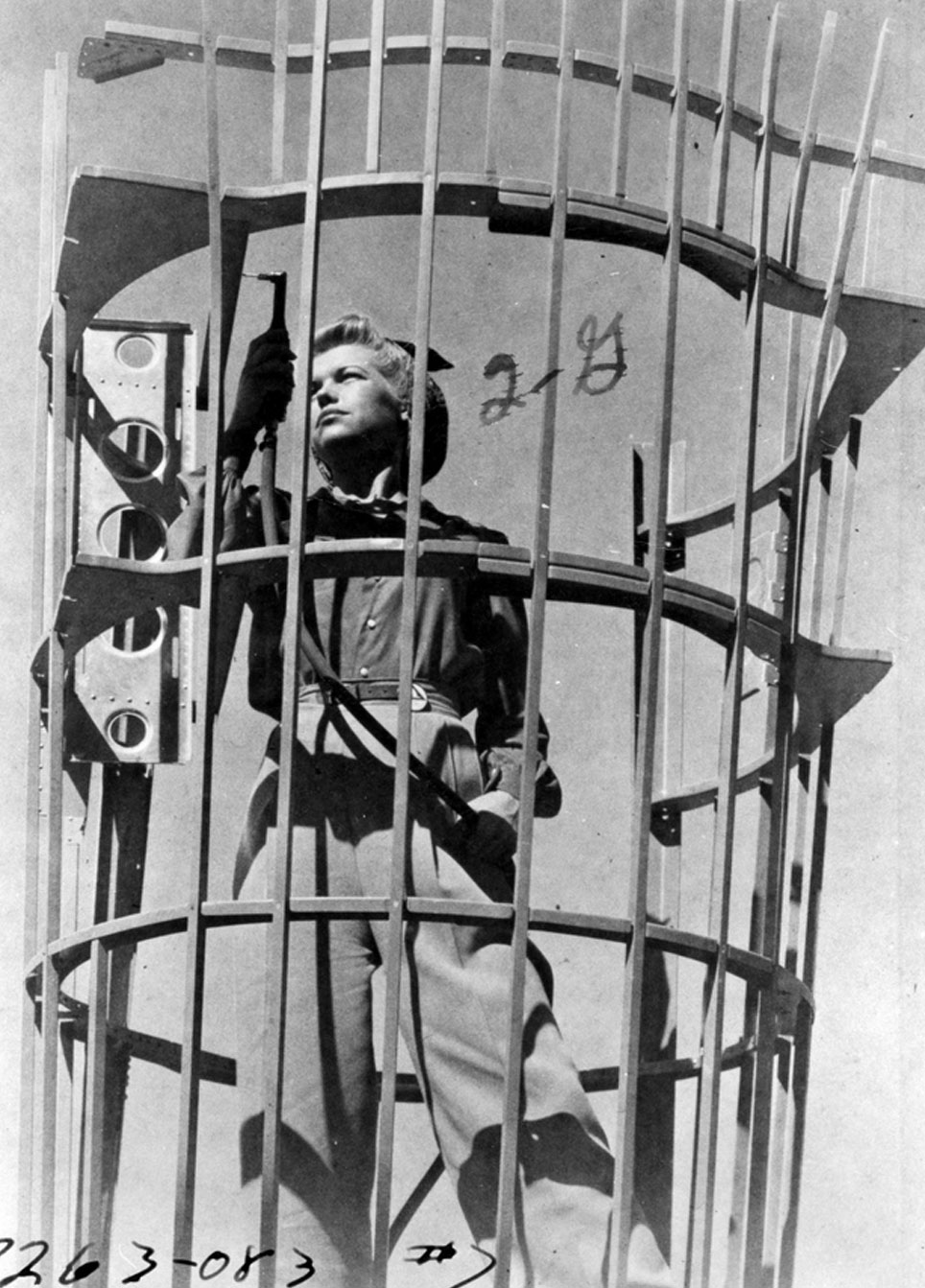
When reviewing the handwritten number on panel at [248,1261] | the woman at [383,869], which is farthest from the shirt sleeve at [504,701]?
the handwritten number on panel at [248,1261]

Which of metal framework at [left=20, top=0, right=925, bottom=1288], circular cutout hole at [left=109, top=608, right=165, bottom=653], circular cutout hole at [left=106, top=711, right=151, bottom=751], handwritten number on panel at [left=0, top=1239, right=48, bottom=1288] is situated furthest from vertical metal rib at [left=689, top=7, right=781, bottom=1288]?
circular cutout hole at [left=109, top=608, right=165, bottom=653]

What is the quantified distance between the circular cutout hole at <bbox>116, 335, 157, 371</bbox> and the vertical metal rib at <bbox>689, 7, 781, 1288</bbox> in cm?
303

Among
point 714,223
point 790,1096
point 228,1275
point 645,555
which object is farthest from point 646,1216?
point 714,223

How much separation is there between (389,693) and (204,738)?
4.86 ft

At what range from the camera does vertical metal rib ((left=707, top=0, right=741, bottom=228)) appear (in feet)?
39.7

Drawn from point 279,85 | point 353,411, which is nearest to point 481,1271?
point 353,411

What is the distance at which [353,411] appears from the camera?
1287 centimetres

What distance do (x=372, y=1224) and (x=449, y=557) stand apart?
2.93 meters

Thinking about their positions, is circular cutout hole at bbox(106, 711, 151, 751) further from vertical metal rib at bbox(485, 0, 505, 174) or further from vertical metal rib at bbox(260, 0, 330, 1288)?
vertical metal rib at bbox(485, 0, 505, 174)

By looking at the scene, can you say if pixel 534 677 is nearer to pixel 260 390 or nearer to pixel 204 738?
pixel 204 738

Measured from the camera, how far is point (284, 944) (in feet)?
35.2

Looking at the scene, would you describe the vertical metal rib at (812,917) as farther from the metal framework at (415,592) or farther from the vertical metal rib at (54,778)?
the vertical metal rib at (54,778)

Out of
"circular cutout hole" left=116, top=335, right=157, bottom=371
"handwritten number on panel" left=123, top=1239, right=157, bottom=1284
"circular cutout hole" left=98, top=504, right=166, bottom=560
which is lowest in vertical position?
"handwritten number on panel" left=123, top=1239, right=157, bottom=1284

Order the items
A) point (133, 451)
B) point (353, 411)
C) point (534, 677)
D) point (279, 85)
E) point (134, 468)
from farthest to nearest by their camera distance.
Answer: point (133, 451) → point (134, 468) → point (353, 411) → point (279, 85) → point (534, 677)
